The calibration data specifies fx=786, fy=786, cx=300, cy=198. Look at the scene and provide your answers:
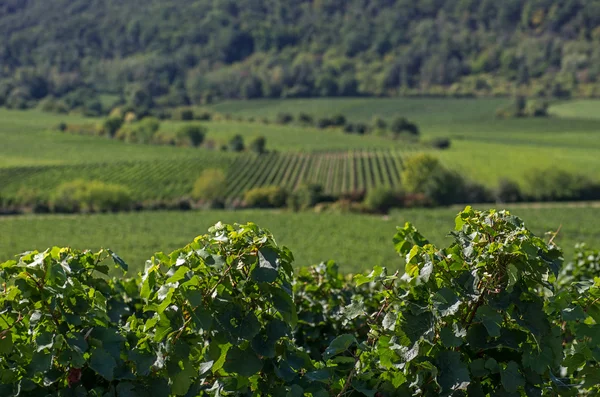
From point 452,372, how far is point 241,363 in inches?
42.7

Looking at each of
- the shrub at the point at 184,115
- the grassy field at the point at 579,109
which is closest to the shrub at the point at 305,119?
the shrub at the point at 184,115

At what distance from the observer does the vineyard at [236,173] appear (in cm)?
8212

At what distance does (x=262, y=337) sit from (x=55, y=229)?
203ft

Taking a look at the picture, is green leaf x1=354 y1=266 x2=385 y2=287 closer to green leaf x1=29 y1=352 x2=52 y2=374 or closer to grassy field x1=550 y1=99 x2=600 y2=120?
green leaf x1=29 y1=352 x2=52 y2=374

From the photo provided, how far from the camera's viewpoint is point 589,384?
4332 mm

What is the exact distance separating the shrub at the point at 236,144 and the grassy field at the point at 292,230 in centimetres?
3134

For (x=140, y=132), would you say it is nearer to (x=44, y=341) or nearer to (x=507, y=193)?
(x=507, y=193)

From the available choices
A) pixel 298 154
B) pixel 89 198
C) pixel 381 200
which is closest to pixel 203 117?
pixel 298 154

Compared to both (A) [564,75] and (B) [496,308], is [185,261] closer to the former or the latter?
(B) [496,308]

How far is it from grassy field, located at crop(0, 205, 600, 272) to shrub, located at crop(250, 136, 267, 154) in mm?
29626

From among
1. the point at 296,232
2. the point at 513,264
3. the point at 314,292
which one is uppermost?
the point at 513,264

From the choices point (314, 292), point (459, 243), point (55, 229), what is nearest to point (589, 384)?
point (459, 243)

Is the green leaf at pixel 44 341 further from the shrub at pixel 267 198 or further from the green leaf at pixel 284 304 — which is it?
the shrub at pixel 267 198

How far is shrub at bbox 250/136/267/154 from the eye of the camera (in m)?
102
